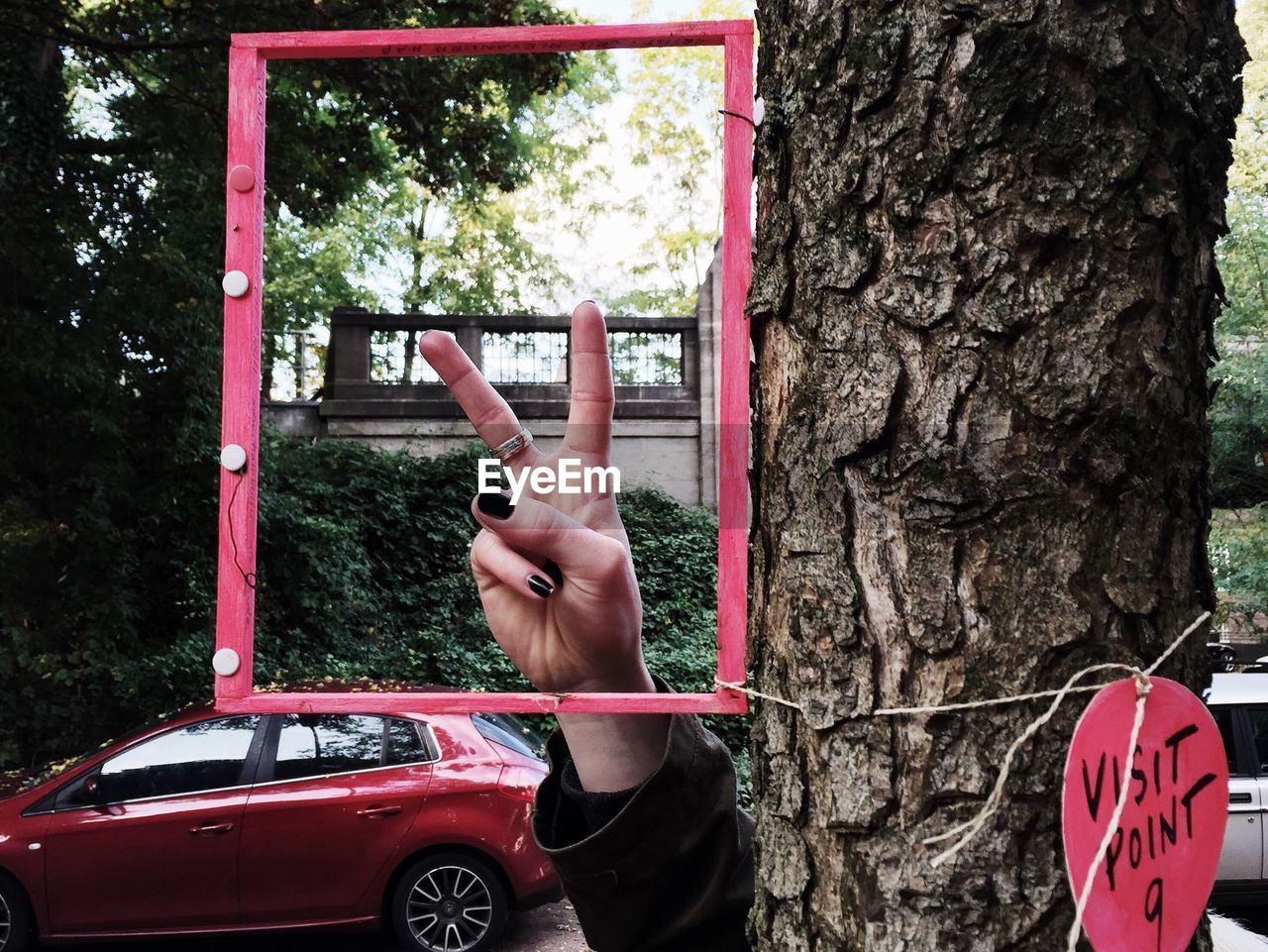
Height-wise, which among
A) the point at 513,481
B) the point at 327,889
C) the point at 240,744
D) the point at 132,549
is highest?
the point at 513,481

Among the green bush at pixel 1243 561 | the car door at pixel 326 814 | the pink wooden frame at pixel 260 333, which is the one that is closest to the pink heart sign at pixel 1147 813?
the pink wooden frame at pixel 260 333

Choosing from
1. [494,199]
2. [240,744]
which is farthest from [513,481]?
[240,744]

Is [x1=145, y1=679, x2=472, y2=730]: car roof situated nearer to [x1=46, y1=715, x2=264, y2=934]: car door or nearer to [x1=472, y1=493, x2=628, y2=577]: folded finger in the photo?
[x1=472, y1=493, x2=628, y2=577]: folded finger

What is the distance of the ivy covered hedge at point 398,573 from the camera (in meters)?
1.27

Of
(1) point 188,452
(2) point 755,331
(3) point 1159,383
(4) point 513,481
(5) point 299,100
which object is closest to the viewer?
(3) point 1159,383

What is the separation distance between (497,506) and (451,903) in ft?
17.6

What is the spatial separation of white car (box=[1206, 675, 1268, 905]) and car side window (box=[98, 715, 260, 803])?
19.2ft

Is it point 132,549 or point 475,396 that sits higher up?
point 475,396

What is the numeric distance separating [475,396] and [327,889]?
210 inches

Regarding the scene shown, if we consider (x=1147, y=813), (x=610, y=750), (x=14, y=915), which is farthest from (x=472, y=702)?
(x=14, y=915)

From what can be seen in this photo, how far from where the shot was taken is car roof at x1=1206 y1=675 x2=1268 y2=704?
6.58 meters

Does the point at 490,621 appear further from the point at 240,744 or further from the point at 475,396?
the point at 240,744

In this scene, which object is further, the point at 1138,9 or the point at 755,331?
the point at 755,331

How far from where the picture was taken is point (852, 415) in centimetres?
101
